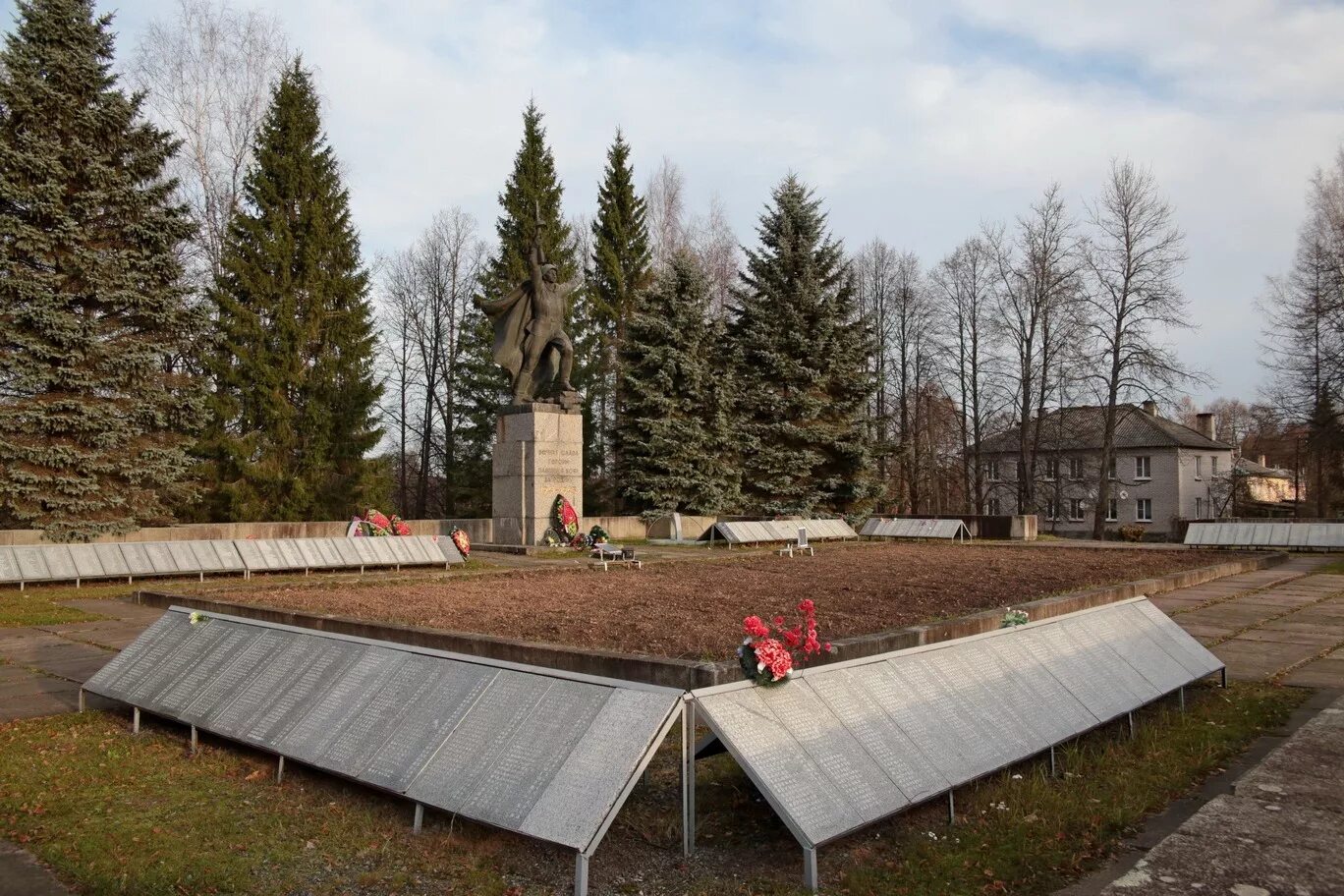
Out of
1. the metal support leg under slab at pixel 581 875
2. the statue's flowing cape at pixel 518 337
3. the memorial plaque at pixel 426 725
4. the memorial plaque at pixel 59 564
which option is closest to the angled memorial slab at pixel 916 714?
the metal support leg under slab at pixel 581 875

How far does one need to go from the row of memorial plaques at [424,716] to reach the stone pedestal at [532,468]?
44.5 ft

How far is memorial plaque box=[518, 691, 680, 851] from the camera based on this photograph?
11.3 ft

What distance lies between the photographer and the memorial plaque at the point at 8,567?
513 inches

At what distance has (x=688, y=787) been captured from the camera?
399 cm

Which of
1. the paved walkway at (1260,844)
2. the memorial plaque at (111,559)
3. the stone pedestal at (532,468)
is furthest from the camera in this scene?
the stone pedestal at (532,468)

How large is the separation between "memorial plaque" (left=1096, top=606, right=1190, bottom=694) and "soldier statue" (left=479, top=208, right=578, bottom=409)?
15.1 meters

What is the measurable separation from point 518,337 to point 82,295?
332 inches

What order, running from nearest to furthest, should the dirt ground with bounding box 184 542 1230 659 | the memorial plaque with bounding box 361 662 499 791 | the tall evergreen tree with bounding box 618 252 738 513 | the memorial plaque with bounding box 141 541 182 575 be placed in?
the memorial plaque with bounding box 361 662 499 791, the dirt ground with bounding box 184 542 1230 659, the memorial plaque with bounding box 141 541 182 575, the tall evergreen tree with bounding box 618 252 738 513

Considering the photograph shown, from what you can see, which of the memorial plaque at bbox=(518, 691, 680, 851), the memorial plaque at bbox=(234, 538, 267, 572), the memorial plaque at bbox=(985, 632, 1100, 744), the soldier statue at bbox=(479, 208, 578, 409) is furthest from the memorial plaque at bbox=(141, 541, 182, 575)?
the memorial plaque at bbox=(985, 632, 1100, 744)

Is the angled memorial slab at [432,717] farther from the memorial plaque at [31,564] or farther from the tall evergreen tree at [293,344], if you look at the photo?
the tall evergreen tree at [293,344]

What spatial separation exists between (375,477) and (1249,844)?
25045mm

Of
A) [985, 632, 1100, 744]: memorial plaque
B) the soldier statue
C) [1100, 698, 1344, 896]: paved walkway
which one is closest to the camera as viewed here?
[1100, 698, 1344, 896]: paved walkway

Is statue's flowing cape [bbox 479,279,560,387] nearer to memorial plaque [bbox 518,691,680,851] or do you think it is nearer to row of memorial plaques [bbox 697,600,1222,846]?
row of memorial plaques [bbox 697,600,1222,846]

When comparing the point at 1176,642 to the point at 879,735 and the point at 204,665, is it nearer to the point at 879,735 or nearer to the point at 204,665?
the point at 879,735
